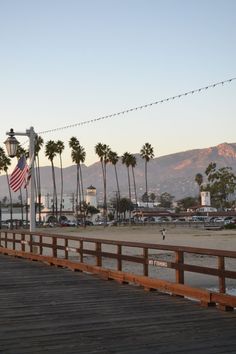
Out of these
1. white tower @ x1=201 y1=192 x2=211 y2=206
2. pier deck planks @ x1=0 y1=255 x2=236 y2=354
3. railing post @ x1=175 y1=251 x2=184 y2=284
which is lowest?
pier deck planks @ x1=0 y1=255 x2=236 y2=354

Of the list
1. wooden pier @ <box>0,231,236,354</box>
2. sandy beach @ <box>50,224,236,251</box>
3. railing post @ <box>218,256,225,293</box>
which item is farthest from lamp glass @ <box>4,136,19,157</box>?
sandy beach @ <box>50,224,236,251</box>

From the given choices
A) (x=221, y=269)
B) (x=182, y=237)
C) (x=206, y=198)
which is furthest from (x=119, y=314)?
(x=206, y=198)

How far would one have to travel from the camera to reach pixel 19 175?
23.1m

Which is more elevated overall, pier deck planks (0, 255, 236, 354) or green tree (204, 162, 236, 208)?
green tree (204, 162, 236, 208)

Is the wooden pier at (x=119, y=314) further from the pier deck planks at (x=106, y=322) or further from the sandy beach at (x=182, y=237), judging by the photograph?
the sandy beach at (x=182, y=237)

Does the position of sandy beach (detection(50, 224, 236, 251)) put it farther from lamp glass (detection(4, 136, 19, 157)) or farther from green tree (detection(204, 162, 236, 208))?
green tree (detection(204, 162, 236, 208))

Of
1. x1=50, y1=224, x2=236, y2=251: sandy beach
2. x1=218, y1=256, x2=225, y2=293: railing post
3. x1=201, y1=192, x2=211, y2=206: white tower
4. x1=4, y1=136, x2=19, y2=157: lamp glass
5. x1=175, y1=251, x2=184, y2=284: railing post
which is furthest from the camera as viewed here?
x1=201, y1=192, x2=211, y2=206: white tower

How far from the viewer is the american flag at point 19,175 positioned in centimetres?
2264

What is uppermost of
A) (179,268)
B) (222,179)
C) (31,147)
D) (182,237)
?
(222,179)

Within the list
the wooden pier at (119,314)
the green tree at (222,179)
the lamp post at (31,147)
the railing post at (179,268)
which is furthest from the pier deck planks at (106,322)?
the green tree at (222,179)

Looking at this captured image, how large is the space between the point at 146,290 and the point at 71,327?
12.7ft

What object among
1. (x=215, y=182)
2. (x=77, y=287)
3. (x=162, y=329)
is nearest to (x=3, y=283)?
(x=77, y=287)

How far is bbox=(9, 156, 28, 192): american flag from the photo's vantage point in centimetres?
2264

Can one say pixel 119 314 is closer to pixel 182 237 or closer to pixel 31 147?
pixel 31 147
